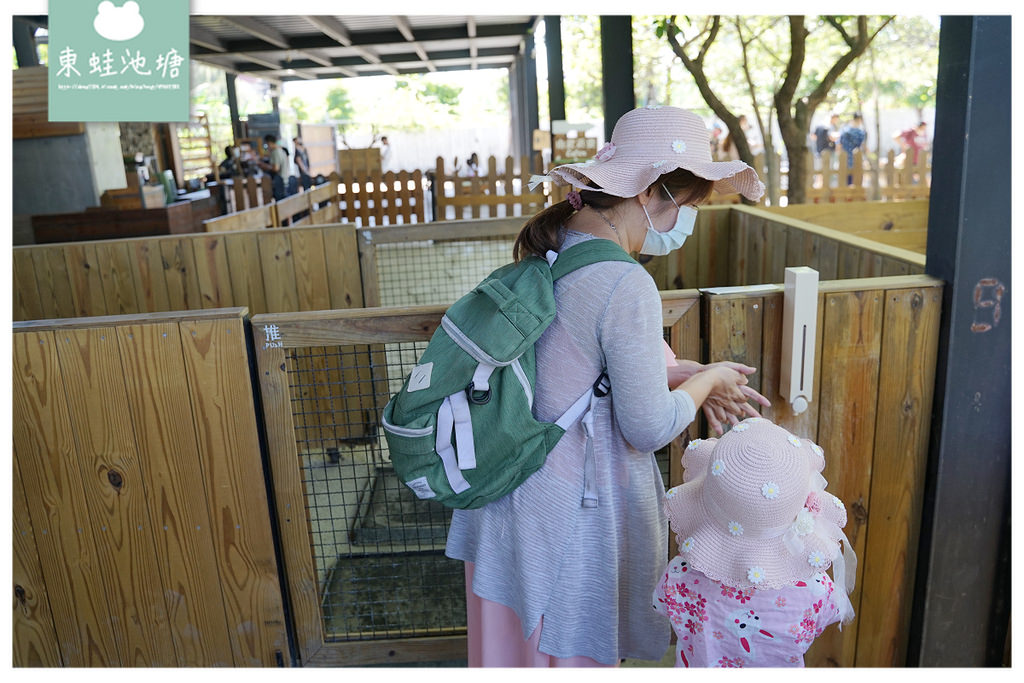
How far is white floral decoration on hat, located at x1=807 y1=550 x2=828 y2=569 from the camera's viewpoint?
5.14 ft

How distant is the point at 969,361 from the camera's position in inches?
83.6

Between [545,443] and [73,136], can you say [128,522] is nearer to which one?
[545,443]

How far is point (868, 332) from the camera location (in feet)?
7.05

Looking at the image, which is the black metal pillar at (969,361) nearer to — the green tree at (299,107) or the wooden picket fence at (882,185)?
the wooden picket fence at (882,185)

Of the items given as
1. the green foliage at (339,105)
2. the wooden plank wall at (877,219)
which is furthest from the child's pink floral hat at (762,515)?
the green foliage at (339,105)

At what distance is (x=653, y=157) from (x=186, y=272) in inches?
120

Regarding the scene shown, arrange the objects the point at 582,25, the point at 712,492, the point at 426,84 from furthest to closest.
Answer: the point at 426,84 → the point at 582,25 → the point at 712,492

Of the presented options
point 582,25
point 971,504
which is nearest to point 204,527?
point 971,504

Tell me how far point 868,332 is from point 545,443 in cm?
109

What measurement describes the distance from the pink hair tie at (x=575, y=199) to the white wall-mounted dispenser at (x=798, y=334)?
2.24 feet

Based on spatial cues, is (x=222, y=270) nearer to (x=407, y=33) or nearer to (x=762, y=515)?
(x=762, y=515)

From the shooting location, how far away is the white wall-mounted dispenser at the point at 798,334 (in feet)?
6.58

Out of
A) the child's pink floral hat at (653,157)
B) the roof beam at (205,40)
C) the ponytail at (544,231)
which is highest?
the roof beam at (205,40)

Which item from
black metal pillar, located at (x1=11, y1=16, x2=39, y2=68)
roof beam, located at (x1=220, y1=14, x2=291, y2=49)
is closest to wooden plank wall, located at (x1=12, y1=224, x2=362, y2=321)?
roof beam, located at (x1=220, y1=14, x2=291, y2=49)
